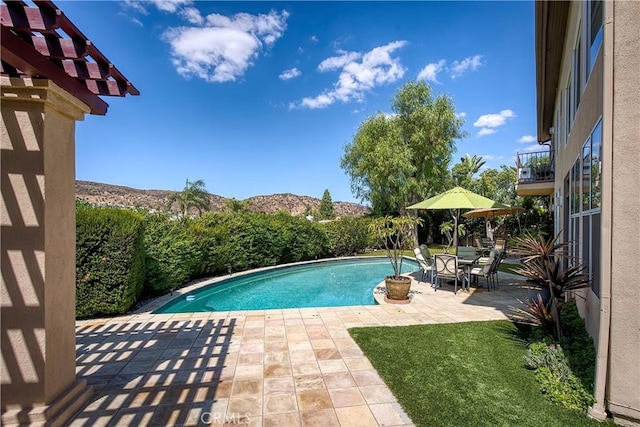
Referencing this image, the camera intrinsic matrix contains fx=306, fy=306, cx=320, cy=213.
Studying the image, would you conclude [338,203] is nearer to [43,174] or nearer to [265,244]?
[265,244]

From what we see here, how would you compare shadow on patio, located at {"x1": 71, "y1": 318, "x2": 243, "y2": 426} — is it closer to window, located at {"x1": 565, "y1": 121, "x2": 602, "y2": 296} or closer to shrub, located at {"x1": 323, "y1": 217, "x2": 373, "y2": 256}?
window, located at {"x1": 565, "y1": 121, "x2": 602, "y2": 296}

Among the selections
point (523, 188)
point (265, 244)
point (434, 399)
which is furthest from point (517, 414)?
point (523, 188)

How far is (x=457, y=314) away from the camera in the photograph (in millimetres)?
6285

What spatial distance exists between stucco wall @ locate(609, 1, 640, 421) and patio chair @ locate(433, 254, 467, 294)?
17.6ft

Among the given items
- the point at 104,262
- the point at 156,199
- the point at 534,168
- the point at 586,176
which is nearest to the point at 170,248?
the point at 104,262

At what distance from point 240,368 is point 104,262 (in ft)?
12.8

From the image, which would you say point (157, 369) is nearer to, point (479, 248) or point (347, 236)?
point (347, 236)

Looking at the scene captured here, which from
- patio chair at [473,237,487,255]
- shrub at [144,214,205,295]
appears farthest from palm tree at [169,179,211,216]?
patio chair at [473,237,487,255]

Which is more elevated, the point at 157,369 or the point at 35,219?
the point at 35,219

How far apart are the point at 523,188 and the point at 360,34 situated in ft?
34.3

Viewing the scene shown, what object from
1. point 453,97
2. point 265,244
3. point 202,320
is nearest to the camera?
point 202,320

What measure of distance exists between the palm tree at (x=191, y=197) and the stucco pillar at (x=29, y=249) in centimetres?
3408

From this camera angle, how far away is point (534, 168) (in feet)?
44.6

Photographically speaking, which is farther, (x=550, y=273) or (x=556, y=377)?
(x=550, y=273)
